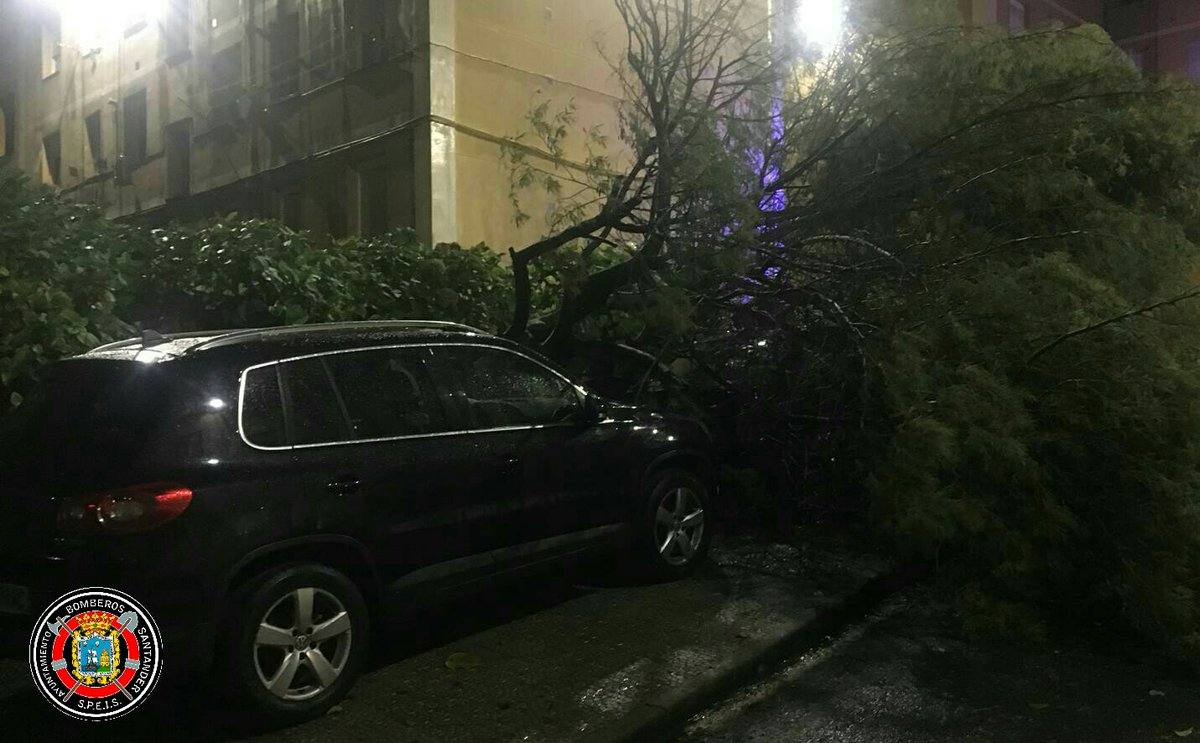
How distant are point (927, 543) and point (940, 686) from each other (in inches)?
43.3

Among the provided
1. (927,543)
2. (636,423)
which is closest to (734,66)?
(636,423)

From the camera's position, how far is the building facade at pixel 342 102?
1454 centimetres

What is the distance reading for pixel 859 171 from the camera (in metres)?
6.59

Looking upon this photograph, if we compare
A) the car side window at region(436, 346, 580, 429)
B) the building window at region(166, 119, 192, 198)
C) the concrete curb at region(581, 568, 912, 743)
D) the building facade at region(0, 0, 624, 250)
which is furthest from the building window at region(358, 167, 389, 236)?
the concrete curb at region(581, 568, 912, 743)

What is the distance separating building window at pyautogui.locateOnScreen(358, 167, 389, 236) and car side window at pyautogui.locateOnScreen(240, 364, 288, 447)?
11.8m

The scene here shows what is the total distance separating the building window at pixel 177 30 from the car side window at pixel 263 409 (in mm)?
17955

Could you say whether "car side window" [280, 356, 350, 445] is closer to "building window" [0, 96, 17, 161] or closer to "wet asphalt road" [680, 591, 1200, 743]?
"wet asphalt road" [680, 591, 1200, 743]

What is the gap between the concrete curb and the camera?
Result: 3.77 meters

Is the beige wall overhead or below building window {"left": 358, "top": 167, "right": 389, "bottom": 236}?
overhead

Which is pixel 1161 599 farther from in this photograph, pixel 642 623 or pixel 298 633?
pixel 298 633

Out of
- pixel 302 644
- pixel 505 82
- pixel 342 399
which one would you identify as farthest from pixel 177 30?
pixel 302 644

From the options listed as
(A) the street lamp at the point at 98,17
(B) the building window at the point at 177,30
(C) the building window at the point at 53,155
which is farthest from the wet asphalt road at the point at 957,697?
(C) the building window at the point at 53,155

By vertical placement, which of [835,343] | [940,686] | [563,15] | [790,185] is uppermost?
[563,15]

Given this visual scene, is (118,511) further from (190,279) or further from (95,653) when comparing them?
(190,279)
